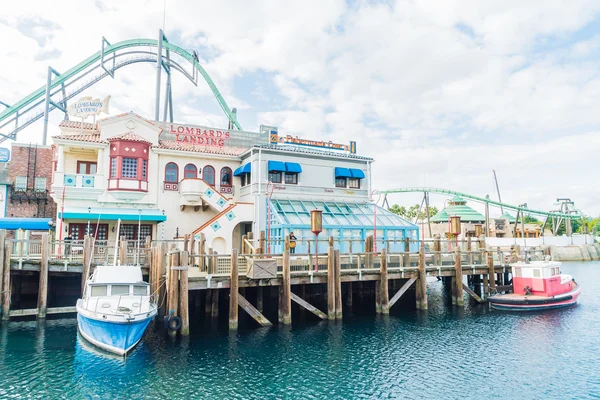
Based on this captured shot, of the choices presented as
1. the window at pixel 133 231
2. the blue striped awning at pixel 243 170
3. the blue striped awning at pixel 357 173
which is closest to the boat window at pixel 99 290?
the window at pixel 133 231

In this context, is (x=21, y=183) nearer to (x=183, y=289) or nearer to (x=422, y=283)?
(x=183, y=289)

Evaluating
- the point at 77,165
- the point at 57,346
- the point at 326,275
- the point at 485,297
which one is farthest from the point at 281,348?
the point at 77,165

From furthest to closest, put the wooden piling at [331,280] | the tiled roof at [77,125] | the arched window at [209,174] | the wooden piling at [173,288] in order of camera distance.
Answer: the arched window at [209,174], the tiled roof at [77,125], the wooden piling at [331,280], the wooden piling at [173,288]

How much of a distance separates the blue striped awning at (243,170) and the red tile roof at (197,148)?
1.53m

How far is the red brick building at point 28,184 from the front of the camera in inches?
1309

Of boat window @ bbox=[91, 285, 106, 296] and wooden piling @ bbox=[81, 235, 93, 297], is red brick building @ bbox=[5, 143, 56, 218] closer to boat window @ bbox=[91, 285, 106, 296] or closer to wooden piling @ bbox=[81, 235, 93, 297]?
wooden piling @ bbox=[81, 235, 93, 297]

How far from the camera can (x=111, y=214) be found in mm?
27438

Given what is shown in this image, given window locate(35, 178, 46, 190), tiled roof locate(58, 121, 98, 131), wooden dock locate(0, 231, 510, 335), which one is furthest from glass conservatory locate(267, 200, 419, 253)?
window locate(35, 178, 46, 190)

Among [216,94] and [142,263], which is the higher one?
[216,94]

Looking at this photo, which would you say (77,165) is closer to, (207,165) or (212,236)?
(207,165)

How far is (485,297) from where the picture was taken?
26.7 m

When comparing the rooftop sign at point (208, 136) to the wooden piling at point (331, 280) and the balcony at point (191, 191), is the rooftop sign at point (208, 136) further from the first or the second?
the wooden piling at point (331, 280)

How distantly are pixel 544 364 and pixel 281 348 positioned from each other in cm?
1064

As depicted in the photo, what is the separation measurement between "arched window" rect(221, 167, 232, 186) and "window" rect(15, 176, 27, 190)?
56.6 ft
